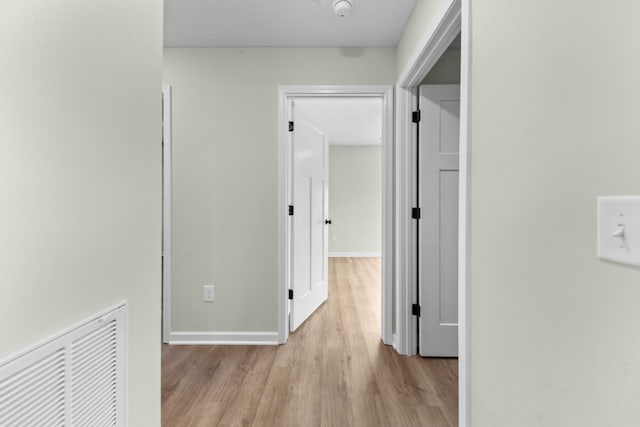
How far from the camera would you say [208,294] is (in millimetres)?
2562

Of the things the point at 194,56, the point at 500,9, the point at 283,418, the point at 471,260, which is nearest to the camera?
the point at 500,9

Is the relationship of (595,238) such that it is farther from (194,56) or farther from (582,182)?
(194,56)

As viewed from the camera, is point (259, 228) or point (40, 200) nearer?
point (40, 200)

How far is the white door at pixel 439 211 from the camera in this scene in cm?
227

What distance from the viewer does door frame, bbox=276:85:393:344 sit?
2486mm

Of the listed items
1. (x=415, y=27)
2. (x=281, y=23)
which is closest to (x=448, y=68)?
(x=415, y=27)

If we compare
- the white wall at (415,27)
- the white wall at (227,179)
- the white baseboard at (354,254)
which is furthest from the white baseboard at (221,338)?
the white baseboard at (354,254)

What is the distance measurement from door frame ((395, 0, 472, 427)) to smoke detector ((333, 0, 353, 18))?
495mm

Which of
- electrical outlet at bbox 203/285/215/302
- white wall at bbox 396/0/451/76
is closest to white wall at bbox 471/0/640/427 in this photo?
white wall at bbox 396/0/451/76

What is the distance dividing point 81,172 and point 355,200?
6214 millimetres

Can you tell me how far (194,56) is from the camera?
2.56m

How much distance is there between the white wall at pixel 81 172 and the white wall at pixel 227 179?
1396 mm

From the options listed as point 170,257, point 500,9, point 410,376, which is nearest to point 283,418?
point 410,376

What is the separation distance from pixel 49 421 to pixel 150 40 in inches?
43.3
